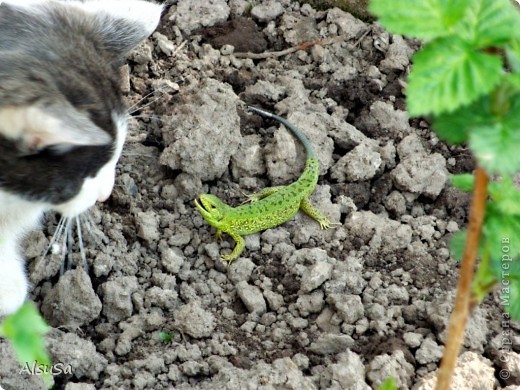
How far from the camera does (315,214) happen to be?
338cm

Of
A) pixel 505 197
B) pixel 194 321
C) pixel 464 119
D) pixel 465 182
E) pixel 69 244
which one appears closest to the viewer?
pixel 464 119

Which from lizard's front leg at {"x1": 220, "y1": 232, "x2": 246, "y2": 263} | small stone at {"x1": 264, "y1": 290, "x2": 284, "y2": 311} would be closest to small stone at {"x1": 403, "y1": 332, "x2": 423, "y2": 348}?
small stone at {"x1": 264, "y1": 290, "x2": 284, "y2": 311}

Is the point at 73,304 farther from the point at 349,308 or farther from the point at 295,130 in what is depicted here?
the point at 295,130

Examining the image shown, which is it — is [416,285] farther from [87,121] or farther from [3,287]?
[3,287]

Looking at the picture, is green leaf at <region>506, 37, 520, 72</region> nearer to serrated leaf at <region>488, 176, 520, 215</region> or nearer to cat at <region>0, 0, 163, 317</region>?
serrated leaf at <region>488, 176, 520, 215</region>

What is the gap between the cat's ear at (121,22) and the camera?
3037mm

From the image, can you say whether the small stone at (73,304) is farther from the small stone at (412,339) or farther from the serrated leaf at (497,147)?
the serrated leaf at (497,147)

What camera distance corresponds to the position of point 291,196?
133 inches

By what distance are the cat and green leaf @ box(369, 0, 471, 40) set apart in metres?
1.20

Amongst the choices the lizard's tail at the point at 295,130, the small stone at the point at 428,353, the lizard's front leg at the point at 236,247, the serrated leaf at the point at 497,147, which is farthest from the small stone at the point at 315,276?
the serrated leaf at the point at 497,147

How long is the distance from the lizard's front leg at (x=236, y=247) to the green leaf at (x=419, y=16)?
188 centimetres

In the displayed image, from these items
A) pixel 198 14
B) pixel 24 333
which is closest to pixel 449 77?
pixel 24 333

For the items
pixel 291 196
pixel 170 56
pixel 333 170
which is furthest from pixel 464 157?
pixel 170 56

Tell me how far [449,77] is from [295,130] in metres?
2.11
